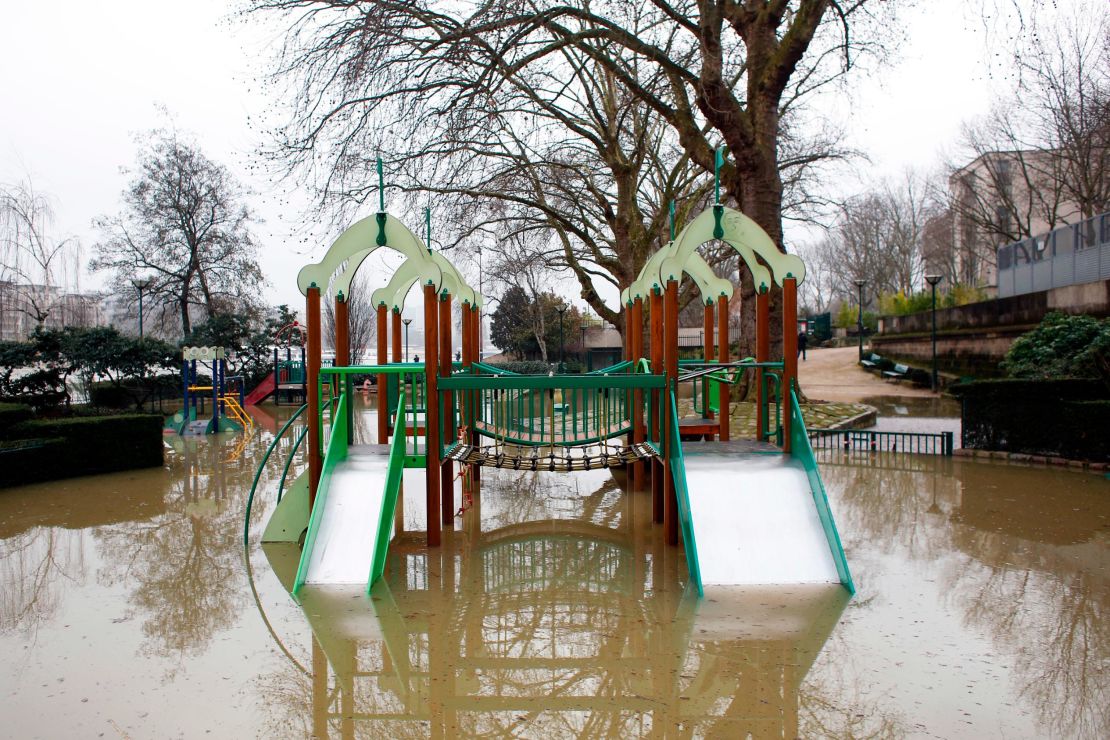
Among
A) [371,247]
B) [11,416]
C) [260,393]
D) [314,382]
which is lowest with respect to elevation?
[260,393]

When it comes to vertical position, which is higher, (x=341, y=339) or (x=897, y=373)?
(x=341, y=339)

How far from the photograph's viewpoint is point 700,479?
703 centimetres

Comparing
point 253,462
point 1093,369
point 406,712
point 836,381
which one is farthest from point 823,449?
point 836,381

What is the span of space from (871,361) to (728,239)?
95.7ft

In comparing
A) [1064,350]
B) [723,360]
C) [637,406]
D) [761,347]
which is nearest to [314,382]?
[637,406]

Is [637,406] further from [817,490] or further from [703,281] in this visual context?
[817,490]

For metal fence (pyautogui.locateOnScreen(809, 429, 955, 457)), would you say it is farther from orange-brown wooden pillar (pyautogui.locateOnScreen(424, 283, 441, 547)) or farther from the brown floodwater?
orange-brown wooden pillar (pyautogui.locateOnScreen(424, 283, 441, 547))

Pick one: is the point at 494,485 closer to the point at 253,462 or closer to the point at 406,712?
the point at 253,462

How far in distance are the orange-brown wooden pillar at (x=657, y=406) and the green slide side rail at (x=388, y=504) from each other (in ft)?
8.61

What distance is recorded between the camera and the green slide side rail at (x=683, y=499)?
6.20m

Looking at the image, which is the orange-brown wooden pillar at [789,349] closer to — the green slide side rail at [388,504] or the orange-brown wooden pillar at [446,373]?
the orange-brown wooden pillar at [446,373]

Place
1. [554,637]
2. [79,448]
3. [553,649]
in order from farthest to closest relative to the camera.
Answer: [79,448] → [554,637] → [553,649]

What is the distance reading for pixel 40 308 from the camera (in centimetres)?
2973

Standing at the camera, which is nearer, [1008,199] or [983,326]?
[983,326]
